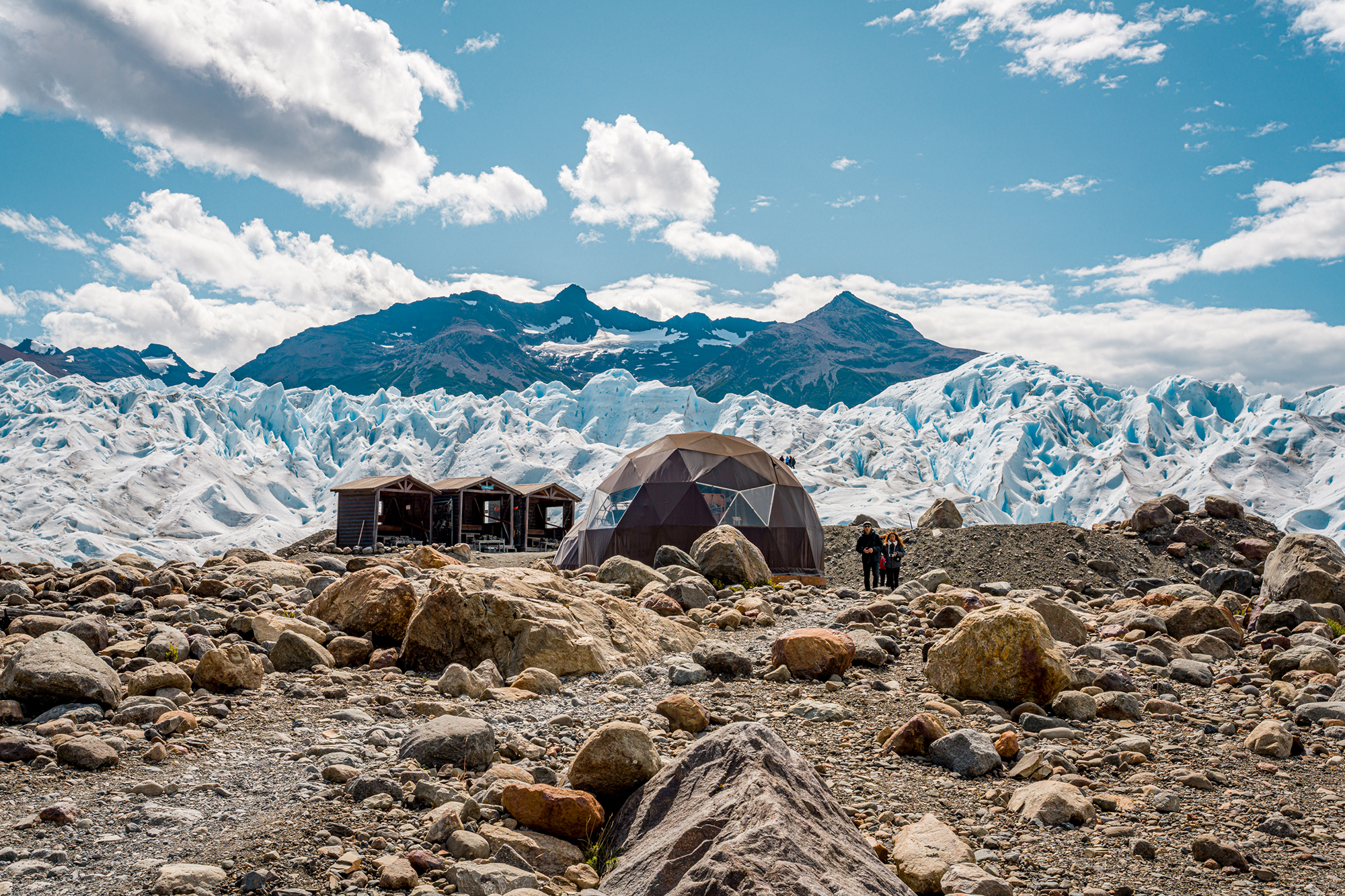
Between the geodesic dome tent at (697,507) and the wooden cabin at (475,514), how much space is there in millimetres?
15781

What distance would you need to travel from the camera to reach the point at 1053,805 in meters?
4.39

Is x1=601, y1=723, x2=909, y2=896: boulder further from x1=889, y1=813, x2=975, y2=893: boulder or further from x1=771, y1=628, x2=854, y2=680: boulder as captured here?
x1=771, y1=628, x2=854, y2=680: boulder

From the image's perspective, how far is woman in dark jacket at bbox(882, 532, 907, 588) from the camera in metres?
18.5

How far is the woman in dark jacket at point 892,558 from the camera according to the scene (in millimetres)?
18453

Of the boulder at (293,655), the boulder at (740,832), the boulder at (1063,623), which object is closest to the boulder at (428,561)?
the boulder at (293,655)

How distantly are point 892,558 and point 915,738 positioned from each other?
44.5 feet

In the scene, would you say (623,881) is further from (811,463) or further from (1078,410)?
(1078,410)

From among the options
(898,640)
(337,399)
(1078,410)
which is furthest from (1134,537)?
(337,399)

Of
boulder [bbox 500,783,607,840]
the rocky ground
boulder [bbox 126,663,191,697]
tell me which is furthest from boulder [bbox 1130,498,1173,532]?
boulder [bbox 126,663,191,697]

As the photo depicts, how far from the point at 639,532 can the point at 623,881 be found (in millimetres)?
16574

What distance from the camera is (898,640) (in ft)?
32.0

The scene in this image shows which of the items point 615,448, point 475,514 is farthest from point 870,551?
point 615,448

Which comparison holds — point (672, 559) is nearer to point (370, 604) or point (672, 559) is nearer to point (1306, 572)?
point (370, 604)

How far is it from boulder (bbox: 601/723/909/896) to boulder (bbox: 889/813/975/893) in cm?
30
